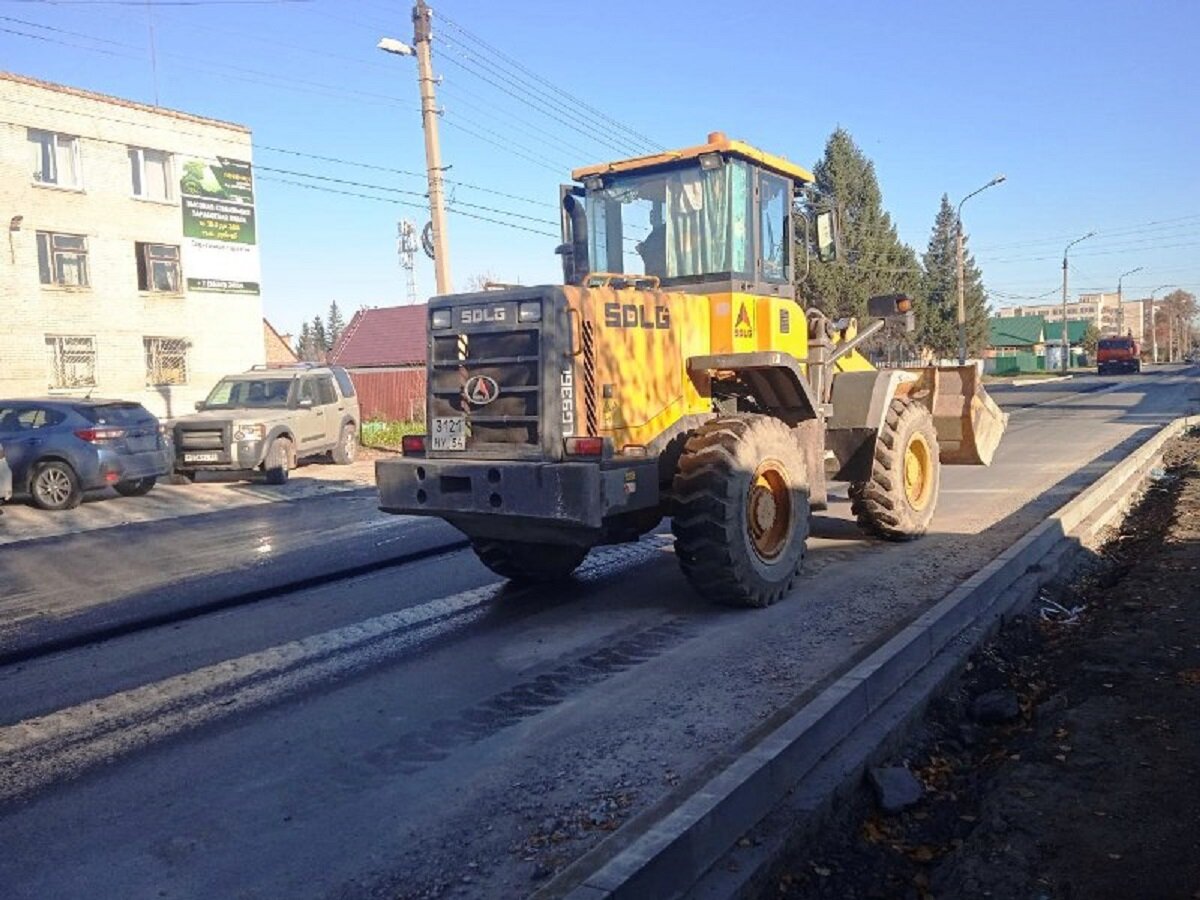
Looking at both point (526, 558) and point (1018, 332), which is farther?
point (1018, 332)

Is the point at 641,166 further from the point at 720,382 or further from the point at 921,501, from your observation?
the point at 921,501

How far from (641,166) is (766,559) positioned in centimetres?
320

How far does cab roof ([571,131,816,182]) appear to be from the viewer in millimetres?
7570

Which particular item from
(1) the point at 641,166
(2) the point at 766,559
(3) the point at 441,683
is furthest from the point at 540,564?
(1) the point at 641,166

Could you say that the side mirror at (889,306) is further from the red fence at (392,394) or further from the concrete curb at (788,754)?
the red fence at (392,394)

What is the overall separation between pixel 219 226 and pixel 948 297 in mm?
44799

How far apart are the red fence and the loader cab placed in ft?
70.2

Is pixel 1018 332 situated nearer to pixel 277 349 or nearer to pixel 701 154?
pixel 277 349

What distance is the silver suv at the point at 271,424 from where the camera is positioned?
650 inches

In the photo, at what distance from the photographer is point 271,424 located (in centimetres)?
1692

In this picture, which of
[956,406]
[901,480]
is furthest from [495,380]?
[956,406]

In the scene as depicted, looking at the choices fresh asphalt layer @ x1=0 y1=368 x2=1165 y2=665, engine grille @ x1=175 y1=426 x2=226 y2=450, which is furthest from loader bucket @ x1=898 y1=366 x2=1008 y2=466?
engine grille @ x1=175 y1=426 x2=226 y2=450

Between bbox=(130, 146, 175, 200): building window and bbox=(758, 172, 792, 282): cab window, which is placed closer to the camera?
bbox=(758, 172, 792, 282): cab window

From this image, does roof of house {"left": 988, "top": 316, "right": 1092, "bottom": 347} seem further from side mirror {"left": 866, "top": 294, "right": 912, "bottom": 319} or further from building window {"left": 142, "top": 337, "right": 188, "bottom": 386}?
side mirror {"left": 866, "top": 294, "right": 912, "bottom": 319}
